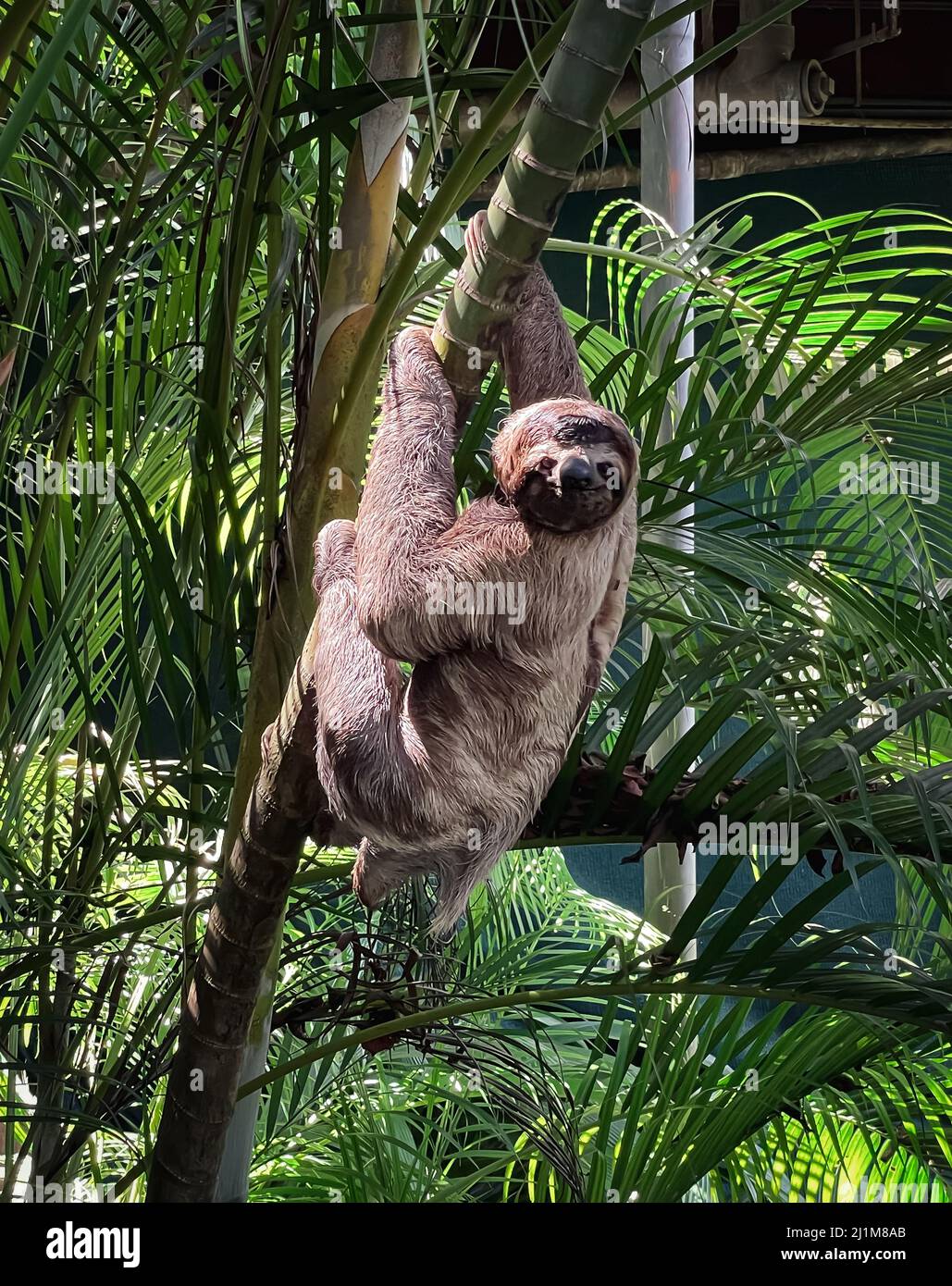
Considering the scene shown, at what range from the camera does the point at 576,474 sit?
0.92 meters

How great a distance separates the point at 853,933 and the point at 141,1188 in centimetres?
108

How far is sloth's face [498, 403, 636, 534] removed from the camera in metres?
0.93

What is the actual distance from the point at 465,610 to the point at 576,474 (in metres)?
0.15

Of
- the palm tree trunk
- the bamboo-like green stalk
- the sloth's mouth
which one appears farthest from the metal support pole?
the bamboo-like green stalk

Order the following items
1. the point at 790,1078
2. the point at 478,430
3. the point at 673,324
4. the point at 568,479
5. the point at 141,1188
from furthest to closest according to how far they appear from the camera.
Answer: the point at 673,324 → the point at 141,1188 → the point at 790,1078 → the point at 478,430 → the point at 568,479

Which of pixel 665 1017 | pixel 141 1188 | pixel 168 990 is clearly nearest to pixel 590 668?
pixel 168 990

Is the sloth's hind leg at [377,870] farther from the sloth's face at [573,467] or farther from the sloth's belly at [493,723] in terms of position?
the sloth's face at [573,467]

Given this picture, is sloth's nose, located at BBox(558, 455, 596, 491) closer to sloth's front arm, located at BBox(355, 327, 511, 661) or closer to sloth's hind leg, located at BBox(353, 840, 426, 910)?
sloth's front arm, located at BBox(355, 327, 511, 661)

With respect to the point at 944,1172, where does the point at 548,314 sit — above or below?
above

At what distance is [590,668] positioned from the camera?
3.65 ft

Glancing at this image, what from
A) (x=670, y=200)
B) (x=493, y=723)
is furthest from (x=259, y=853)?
(x=670, y=200)

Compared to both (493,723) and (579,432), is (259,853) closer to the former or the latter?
(493,723)

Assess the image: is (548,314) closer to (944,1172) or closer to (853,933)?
(853,933)

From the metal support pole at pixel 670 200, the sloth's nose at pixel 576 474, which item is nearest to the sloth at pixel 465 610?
the sloth's nose at pixel 576 474
